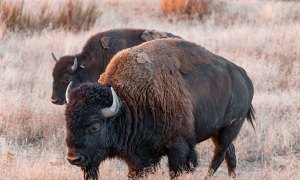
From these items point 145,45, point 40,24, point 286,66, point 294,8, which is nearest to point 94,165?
point 145,45

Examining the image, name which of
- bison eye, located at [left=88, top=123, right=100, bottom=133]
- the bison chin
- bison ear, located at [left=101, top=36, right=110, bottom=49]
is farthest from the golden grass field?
bison ear, located at [left=101, top=36, right=110, bottom=49]

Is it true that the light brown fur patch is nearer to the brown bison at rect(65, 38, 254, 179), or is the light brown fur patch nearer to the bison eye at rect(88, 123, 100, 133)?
the brown bison at rect(65, 38, 254, 179)

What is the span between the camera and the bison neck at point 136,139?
20.9ft

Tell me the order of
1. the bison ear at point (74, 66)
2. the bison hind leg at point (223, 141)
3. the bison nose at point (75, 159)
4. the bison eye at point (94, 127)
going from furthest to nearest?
the bison ear at point (74, 66) → the bison hind leg at point (223, 141) → the bison eye at point (94, 127) → the bison nose at point (75, 159)

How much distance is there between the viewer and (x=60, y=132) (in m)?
8.93

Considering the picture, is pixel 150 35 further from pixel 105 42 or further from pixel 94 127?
pixel 94 127

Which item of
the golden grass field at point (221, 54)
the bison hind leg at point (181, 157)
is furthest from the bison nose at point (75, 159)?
the bison hind leg at point (181, 157)

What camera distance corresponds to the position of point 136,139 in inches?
253

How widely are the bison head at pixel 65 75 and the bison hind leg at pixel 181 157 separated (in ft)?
13.7

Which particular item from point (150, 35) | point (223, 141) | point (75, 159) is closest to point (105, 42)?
point (150, 35)

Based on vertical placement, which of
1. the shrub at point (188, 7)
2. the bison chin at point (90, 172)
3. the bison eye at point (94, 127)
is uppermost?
the bison eye at point (94, 127)

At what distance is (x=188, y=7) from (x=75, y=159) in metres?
14.8

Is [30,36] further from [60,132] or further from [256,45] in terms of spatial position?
[60,132]

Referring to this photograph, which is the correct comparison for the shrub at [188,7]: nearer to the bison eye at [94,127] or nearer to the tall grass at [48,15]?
the tall grass at [48,15]
